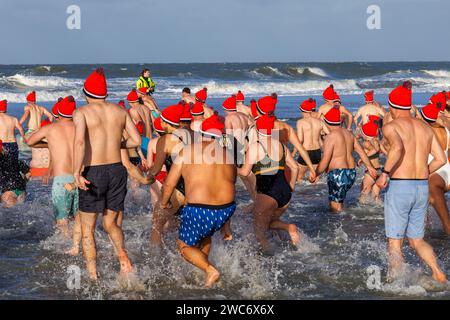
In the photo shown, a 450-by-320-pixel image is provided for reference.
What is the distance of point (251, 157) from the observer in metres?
6.82

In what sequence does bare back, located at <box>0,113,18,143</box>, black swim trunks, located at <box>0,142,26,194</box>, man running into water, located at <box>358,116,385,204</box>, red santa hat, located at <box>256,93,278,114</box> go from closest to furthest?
red santa hat, located at <box>256,93,278,114</box> → black swim trunks, located at <box>0,142,26,194</box> → bare back, located at <box>0,113,18,143</box> → man running into water, located at <box>358,116,385,204</box>

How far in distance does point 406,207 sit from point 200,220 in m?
1.97

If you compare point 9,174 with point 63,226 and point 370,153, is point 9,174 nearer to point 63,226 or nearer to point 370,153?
point 63,226

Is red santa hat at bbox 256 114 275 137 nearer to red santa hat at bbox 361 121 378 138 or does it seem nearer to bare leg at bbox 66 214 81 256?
bare leg at bbox 66 214 81 256

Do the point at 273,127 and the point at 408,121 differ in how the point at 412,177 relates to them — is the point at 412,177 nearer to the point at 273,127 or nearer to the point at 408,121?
the point at 408,121

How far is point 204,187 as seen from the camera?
566 cm

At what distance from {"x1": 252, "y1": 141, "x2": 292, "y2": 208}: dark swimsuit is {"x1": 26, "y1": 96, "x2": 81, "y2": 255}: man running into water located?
6.92ft

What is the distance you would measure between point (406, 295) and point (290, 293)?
110cm

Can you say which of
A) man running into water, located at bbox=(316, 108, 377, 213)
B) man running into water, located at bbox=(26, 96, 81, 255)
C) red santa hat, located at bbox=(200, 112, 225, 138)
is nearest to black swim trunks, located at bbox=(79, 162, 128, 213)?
red santa hat, located at bbox=(200, 112, 225, 138)

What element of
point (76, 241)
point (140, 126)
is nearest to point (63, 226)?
point (76, 241)
